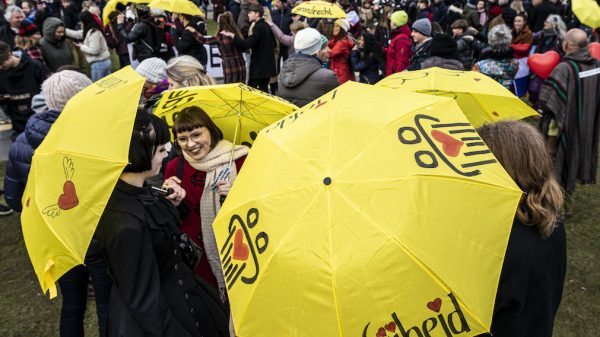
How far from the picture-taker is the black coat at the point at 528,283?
6.30 feet

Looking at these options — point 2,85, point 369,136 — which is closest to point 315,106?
point 369,136

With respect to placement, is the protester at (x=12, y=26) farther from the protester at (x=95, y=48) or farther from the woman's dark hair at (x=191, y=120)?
the woman's dark hair at (x=191, y=120)

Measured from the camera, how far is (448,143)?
6.18 feet

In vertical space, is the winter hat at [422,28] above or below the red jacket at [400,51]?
above

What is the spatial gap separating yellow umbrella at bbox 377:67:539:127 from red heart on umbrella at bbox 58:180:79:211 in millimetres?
1833

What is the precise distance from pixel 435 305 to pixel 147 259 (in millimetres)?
1280

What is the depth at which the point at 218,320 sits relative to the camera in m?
2.81

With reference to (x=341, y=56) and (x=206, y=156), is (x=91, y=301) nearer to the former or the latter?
(x=206, y=156)

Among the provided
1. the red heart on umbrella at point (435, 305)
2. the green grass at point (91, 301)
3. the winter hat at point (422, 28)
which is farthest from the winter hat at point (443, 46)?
the red heart on umbrella at point (435, 305)

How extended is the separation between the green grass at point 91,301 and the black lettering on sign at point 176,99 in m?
1.92

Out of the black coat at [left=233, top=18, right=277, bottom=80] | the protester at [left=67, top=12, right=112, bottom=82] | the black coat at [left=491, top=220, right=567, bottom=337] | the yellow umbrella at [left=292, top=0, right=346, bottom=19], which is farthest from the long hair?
the black coat at [left=491, top=220, right=567, bottom=337]

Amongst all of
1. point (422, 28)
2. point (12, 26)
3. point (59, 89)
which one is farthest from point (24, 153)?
point (12, 26)

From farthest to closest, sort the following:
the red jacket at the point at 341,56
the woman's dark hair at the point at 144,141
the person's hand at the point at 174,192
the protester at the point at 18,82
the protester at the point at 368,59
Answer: the protester at the point at 368,59 → the red jacket at the point at 341,56 → the protester at the point at 18,82 → the person's hand at the point at 174,192 → the woman's dark hair at the point at 144,141

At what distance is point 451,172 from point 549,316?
2.59 feet
